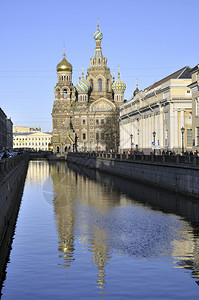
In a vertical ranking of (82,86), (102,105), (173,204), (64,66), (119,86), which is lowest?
(173,204)

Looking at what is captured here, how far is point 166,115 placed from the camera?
215 feet

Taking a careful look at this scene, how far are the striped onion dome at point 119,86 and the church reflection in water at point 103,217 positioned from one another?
110 m

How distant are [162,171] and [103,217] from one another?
Result: 15.4m

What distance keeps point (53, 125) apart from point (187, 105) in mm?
107974

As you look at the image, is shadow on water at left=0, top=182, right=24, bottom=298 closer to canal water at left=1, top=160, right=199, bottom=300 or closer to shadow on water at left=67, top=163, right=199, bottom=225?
canal water at left=1, top=160, right=199, bottom=300

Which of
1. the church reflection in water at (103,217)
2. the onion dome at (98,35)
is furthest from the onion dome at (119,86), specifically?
the church reflection in water at (103,217)

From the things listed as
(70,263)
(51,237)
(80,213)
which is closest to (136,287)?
(70,263)

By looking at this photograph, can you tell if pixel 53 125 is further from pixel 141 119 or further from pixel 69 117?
pixel 141 119

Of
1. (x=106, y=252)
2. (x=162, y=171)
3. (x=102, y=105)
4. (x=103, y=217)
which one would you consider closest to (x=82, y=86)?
(x=102, y=105)

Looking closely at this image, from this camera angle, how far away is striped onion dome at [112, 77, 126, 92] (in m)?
160

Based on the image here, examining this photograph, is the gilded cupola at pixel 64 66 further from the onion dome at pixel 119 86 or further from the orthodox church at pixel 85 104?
the onion dome at pixel 119 86

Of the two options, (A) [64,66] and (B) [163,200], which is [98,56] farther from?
(B) [163,200]

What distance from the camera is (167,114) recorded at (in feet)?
212

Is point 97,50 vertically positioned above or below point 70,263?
above
